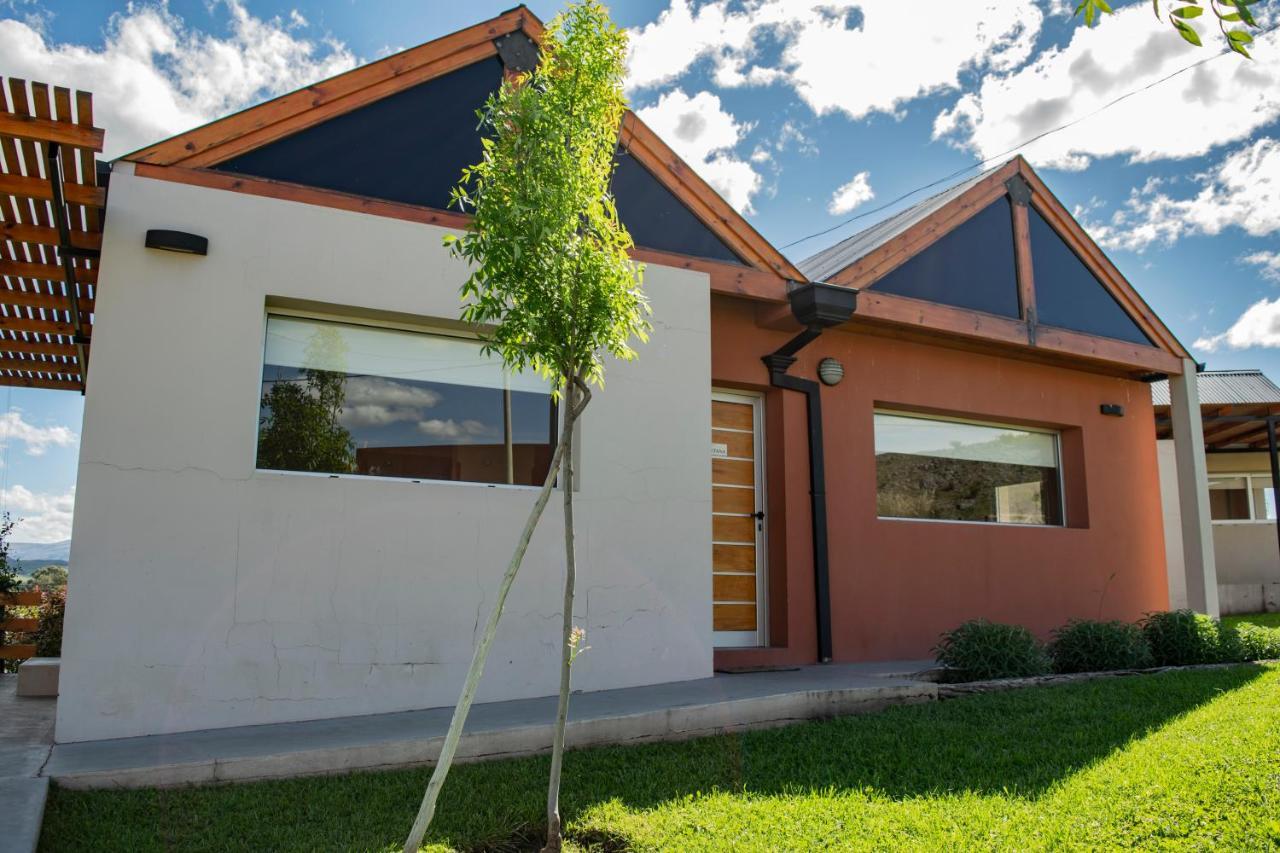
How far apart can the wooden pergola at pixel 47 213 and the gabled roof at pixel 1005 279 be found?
5656 millimetres

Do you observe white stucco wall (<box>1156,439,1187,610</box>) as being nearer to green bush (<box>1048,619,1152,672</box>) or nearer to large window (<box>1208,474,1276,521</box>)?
large window (<box>1208,474,1276,521</box>)

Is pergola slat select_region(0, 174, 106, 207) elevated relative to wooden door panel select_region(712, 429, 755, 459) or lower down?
elevated

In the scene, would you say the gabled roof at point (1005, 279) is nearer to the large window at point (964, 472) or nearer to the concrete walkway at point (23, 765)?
the large window at point (964, 472)

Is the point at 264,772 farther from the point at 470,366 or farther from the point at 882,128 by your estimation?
the point at 882,128

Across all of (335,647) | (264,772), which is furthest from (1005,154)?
(264,772)

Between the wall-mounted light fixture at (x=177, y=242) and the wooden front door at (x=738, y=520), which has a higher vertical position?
the wall-mounted light fixture at (x=177, y=242)

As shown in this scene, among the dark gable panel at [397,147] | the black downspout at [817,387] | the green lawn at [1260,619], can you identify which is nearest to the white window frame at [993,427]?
the black downspout at [817,387]

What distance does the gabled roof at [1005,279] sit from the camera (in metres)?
8.39

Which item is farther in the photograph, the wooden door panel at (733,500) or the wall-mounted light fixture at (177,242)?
the wooden door panel at (733,500)

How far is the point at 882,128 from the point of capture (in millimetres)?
11094

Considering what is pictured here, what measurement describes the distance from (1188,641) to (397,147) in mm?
7553

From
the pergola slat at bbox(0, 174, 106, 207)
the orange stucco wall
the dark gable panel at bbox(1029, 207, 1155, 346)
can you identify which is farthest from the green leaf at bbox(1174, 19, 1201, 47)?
the dark gable panel at bbox(1029, 207, 1155, 346)

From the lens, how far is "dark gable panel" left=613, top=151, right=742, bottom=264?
22.9ft

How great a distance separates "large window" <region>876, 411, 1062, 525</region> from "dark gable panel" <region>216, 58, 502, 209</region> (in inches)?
187
